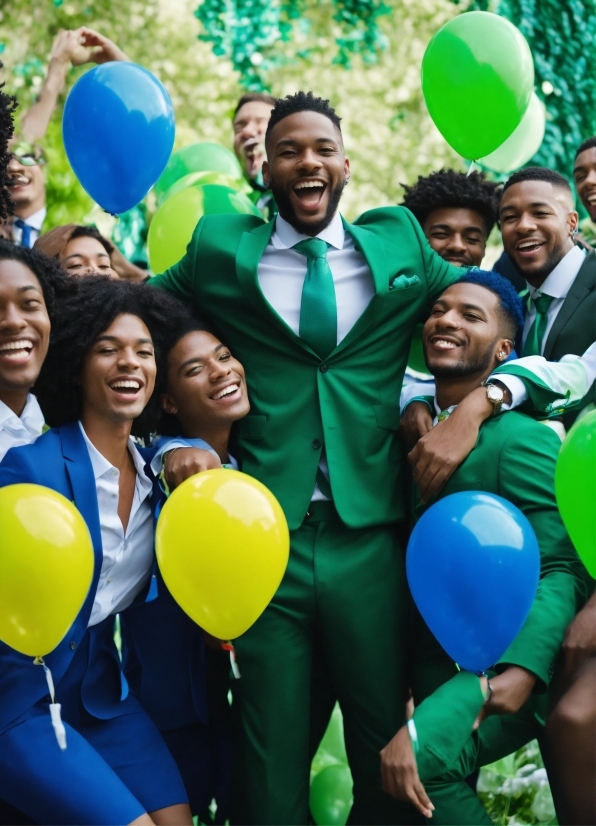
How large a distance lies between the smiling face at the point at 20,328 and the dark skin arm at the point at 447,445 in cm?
122

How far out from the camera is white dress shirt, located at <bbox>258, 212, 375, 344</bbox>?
3.66 meters

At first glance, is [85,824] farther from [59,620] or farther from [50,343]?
[50,343]

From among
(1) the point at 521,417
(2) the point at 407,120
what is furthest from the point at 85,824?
(2) the point at 407,120

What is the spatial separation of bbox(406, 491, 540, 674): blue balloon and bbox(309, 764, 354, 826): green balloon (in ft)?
4.43

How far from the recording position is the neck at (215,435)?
3.75 m

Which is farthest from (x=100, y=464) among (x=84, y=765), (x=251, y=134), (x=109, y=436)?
(x=251, y=134)

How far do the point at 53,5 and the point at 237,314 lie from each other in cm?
817

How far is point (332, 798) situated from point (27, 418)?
193cm

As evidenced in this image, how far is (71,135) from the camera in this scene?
13.9ft

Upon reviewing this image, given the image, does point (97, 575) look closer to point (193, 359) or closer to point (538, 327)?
point (193, 359)

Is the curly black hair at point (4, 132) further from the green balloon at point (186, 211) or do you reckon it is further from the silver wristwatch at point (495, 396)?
the silver wristwatch at point (495, 396)

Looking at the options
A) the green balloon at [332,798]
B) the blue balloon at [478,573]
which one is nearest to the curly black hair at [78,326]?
the blue balloon at [478,573]

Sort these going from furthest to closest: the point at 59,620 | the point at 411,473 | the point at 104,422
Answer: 1. the point at 411,473
2. the point at 104,422
3. the point at 59,620

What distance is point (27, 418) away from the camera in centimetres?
352
